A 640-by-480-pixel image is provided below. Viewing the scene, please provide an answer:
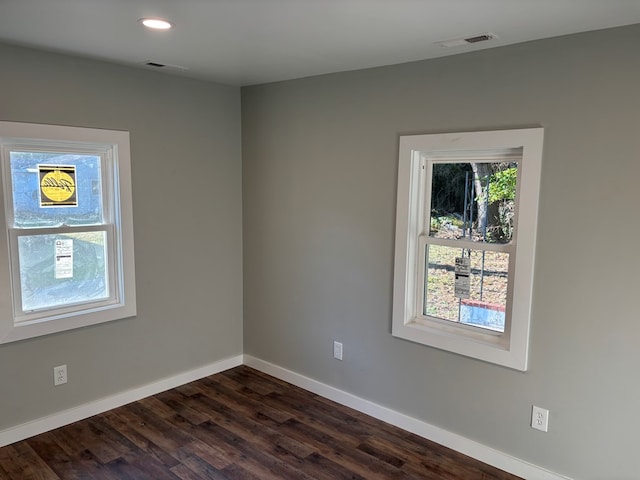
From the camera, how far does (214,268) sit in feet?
12.8

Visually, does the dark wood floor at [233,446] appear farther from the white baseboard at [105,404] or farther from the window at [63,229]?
the window at [63,229]

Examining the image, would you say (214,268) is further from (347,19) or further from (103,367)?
(347,19)

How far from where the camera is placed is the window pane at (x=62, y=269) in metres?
2.94

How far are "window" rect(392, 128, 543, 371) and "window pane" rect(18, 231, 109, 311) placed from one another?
81.8 inches

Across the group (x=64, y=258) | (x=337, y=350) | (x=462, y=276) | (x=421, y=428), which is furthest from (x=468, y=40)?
(x=64, y=258)

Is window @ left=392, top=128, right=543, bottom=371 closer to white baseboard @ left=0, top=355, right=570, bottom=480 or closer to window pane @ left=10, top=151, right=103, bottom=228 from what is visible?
white baseboard @ left=0, top=355, right=570, bottom=480

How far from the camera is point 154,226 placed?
3445mm

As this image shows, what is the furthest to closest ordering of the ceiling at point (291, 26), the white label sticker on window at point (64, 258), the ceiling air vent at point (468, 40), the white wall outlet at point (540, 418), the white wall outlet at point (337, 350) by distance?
the white wall outlet at point (337, 350), the white label sticker on window at point (64, 258), the white wall outlet at point (540, 418), the ceiling air vent at point (468, 40), the ceiling at point (291, 26)

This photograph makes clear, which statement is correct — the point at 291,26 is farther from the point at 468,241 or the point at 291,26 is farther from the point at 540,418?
the point at 540,418

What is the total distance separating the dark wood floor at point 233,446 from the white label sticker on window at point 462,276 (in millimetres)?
981

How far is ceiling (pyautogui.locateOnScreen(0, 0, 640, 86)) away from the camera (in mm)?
1949

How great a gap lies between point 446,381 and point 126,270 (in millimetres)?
2309

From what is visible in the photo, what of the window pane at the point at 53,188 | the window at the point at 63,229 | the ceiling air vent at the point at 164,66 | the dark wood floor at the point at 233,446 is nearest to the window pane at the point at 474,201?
the dark wood floor at the point at 233,446

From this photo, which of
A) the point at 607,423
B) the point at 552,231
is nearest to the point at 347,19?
the point at 552,231
